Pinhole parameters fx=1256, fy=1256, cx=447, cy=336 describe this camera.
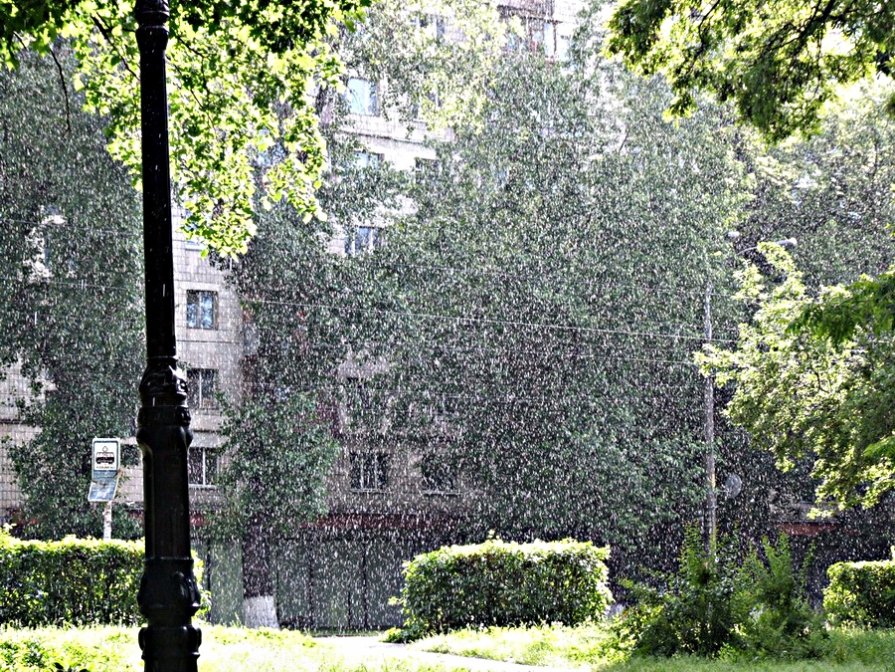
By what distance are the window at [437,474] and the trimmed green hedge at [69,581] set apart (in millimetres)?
21085

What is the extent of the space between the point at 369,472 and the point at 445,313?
894cm

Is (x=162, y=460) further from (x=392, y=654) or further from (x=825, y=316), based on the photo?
(x=825, y=316)

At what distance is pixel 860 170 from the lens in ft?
129

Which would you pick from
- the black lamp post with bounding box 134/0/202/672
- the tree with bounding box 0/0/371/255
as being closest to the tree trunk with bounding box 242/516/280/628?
the tree with bounding box 0/0/371/255

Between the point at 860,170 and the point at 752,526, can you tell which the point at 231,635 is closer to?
A: the point at 752,526

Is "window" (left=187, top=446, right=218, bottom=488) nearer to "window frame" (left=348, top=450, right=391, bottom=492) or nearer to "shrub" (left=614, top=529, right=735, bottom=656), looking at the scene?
"window frame" (left=348, top=450, right=391, bottom=492)

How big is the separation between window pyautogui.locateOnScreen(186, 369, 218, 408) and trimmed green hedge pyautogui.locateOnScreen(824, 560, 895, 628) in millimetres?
22998

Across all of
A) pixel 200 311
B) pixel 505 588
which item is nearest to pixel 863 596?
pixel 505 588

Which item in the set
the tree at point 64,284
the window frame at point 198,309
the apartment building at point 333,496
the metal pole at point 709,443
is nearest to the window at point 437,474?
the apartment building at point 333,496

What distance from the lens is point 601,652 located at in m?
13.0

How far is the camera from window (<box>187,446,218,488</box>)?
39781mm

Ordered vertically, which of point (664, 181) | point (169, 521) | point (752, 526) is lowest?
point (752, 526)

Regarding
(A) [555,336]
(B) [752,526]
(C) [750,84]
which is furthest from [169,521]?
(B) [752,526]

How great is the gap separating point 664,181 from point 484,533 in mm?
11575
